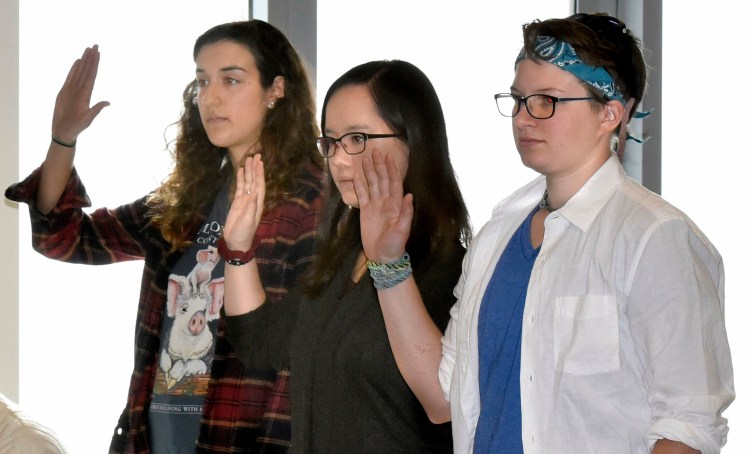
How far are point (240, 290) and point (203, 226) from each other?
426 mm

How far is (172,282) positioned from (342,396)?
2.41 ft

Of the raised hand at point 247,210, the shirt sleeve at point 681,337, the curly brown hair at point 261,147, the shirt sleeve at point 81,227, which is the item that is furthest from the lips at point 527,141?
the shirt sleeve at point 81,227

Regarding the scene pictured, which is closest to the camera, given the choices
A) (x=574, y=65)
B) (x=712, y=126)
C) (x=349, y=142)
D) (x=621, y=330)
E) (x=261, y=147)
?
(x=621, y=330)

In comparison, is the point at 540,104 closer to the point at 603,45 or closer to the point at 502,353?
the point at 603,45

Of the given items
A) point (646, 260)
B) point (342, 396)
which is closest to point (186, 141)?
point (342, 396)

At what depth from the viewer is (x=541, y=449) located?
60.6 inches

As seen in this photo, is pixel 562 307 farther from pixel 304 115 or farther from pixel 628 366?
pixel 304 115

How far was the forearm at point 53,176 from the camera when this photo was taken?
2.52 m

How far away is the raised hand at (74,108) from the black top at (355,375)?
905mm

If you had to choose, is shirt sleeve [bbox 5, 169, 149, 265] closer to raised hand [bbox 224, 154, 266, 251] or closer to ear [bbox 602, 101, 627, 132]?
raised hand [bbox 224, 154, 266, 251]

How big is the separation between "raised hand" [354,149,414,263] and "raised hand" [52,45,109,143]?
1023 mm

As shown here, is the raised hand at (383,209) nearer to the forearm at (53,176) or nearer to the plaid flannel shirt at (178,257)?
the plaid flannel shirt at (178,257)

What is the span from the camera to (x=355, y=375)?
1.80m

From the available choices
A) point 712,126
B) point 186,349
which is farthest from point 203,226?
point 712,126
